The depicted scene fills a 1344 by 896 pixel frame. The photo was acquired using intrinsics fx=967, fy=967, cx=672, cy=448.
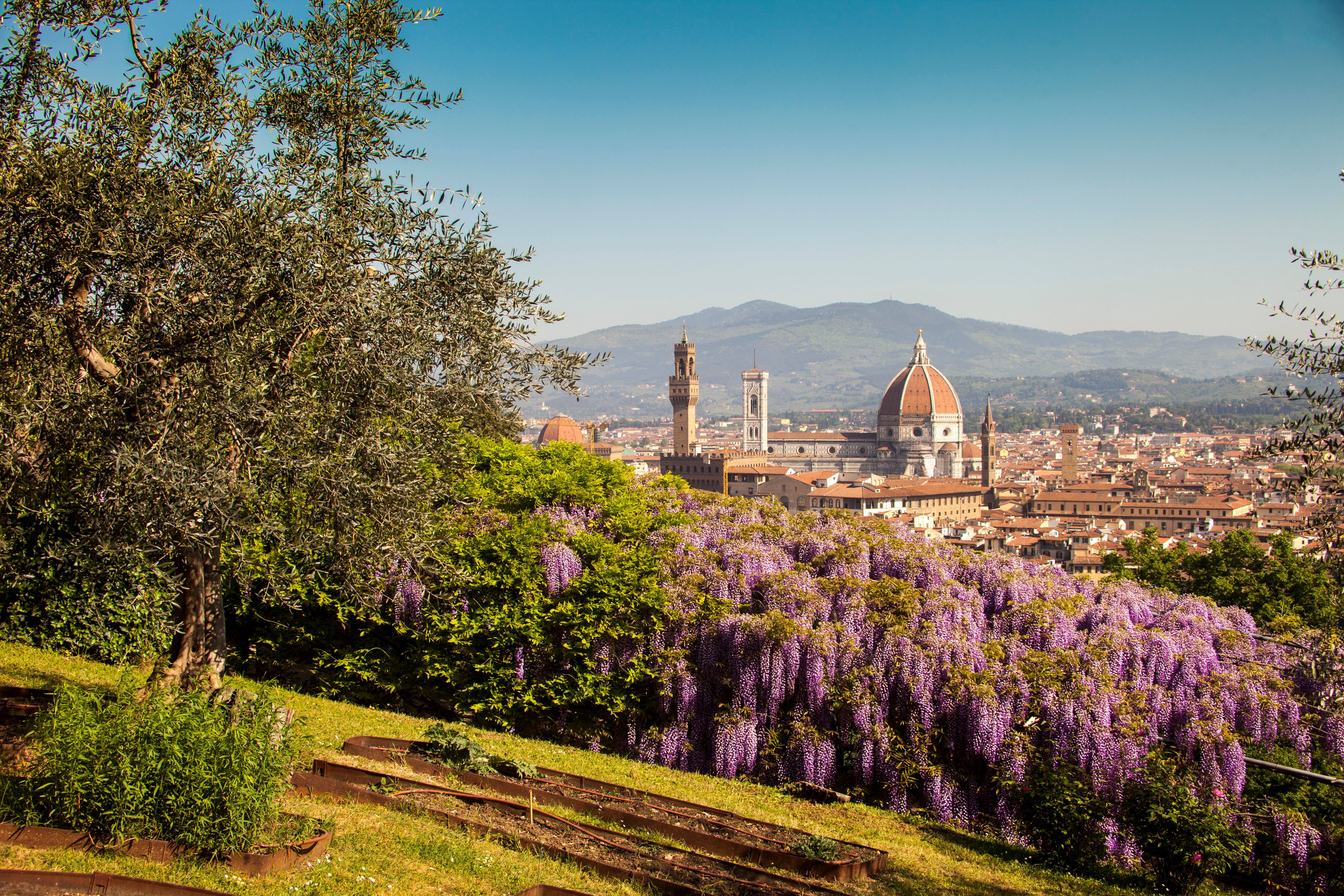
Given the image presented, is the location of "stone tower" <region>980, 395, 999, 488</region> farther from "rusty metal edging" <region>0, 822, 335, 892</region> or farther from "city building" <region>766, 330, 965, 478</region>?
"rusty metal edging" <region>0, 822, 335, 892</region>

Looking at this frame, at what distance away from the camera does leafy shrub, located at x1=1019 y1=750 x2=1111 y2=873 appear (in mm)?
9523

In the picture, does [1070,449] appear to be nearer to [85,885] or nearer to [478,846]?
[478,846]

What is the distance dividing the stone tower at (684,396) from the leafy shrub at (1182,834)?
105m

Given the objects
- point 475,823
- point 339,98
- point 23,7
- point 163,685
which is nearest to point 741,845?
point 475,823

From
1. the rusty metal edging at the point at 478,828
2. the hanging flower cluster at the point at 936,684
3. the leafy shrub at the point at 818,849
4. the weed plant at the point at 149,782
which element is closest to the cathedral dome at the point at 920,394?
the hanging flower cluster at the point at 936,684

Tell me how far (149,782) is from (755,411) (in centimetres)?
17085

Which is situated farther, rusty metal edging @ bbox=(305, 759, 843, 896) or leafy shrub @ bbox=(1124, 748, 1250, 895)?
leafy shrub @ bbox=(1124, 748, 1250, 895)

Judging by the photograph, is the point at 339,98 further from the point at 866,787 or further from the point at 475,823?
the point at 866,787

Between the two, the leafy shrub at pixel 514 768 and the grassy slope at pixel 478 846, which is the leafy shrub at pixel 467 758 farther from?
the grassy slope at pixel 478 846

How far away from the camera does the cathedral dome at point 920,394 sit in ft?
471

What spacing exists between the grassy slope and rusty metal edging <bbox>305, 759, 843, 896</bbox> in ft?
0.36

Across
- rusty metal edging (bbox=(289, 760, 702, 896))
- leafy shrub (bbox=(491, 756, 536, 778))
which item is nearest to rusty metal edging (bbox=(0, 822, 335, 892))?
rusty metal edging (bbox=(289, 760, 702, 896))

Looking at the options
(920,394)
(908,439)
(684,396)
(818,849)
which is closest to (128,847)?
(818,849)

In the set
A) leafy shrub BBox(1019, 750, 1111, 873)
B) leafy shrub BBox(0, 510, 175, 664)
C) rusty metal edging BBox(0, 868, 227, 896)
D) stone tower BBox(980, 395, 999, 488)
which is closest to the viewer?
rusty metal edging BBox(0, 868, 227, 896)
